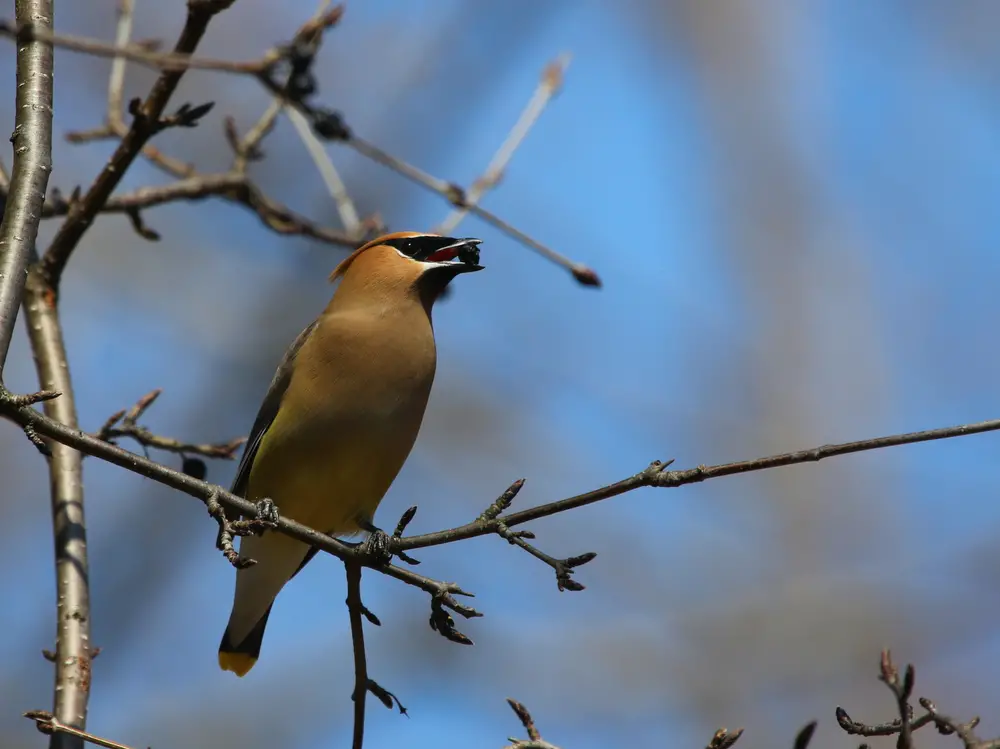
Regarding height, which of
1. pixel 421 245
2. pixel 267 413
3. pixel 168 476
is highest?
pixel 421 245

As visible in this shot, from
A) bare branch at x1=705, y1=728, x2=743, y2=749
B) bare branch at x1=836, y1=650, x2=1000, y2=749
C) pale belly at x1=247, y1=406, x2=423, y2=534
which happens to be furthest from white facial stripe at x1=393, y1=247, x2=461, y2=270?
bare branch at x1=836, y1=650, x2=1000, y2=749

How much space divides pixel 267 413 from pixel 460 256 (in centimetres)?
107

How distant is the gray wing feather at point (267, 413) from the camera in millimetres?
5465

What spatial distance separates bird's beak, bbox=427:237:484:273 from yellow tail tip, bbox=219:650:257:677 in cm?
201

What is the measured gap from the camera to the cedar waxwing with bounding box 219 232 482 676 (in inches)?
204

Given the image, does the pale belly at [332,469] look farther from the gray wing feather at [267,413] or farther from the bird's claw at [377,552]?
the bird's claw at [377,552]

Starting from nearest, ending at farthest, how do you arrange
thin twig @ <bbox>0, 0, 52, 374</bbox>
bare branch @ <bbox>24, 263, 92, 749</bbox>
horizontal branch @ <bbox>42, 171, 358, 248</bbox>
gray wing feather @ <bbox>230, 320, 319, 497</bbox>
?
thin twig @ <bbox>0, 0, 52, 374</bbox> → bare branch @ <bbox>24, 263, 92, 749</bbox> → horizontal branch @ <bbox>42, 171, 358, 248</bbox> → gray wing feather @ <bbox>230, 320, 319, 497</bbox>

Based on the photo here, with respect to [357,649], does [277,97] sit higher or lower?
higher

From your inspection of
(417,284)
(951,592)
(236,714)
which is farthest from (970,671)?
(417,284)

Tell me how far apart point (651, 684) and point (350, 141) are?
720 centimetres

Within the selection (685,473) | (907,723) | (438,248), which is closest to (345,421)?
(438,248)

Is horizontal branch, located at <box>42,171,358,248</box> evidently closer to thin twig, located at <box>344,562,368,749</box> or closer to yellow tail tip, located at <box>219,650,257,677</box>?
thin twig, located at <box>344,562,368,749</box>

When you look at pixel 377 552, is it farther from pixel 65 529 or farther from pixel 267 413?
pixel 267 413

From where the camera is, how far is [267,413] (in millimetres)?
5512
